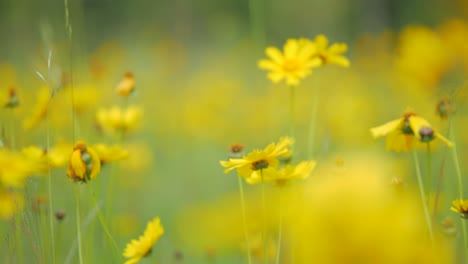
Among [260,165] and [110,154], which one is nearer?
[260,165]

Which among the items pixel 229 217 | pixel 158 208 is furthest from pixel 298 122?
pixel 229 217

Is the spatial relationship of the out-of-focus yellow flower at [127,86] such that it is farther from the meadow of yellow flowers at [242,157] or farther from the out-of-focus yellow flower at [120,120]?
the out-of-focus yellow flower at [120,120]

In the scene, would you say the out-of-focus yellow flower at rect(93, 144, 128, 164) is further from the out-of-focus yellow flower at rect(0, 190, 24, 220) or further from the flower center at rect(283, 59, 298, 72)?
the flower center at rect(283, 59, 298, 72)

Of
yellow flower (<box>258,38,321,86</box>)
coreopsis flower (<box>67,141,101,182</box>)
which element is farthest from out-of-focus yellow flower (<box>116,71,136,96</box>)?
coreopsis flower (<box>67,141,101,182</box>)

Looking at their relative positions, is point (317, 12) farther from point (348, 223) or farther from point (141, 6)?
point (348, 223)

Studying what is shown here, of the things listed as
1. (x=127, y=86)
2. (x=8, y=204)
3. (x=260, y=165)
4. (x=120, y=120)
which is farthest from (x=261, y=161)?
(x=120, y=120)

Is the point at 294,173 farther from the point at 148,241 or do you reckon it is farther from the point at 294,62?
the point at 294,62

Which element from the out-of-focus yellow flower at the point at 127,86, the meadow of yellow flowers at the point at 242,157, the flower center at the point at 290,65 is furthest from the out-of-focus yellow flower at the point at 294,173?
the out-of-focus yellow flower at the point at 127,86
